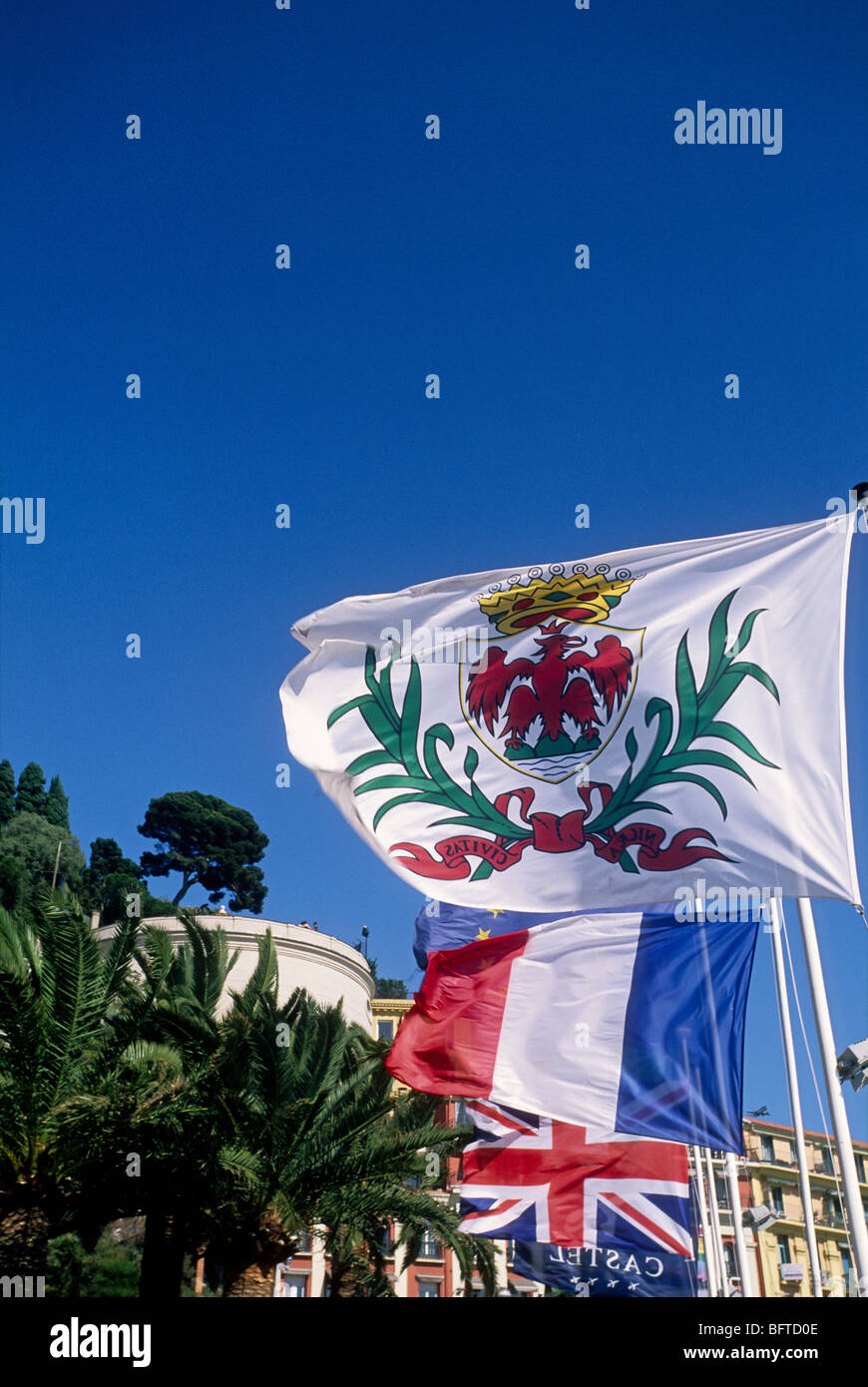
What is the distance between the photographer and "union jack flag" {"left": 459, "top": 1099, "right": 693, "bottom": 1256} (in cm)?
1359

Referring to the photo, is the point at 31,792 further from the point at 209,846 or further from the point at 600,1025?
the point at 600,1025

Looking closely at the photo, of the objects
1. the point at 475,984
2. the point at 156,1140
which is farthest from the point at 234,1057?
the point at 475,984

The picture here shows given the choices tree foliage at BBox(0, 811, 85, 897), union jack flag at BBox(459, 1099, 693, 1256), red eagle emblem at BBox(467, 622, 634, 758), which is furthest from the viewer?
tree foliage at BBox(0, 811, 85, 897)

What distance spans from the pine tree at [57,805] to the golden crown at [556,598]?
86.3 m

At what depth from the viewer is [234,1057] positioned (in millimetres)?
17391

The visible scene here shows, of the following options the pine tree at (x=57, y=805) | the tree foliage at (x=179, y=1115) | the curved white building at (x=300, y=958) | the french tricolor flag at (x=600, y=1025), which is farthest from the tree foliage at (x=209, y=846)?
the french tricolor flag at (x=600, y=1025)

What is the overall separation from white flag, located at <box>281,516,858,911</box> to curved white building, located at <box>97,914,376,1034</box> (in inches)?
1650

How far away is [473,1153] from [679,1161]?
2294mm

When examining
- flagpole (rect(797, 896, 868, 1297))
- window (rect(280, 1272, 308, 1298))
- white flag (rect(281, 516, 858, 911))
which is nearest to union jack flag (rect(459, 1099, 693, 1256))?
white flag (rect(281, 516, 858, 911))

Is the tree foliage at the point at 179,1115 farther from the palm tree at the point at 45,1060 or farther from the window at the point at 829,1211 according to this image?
the window at the point at 829,1211


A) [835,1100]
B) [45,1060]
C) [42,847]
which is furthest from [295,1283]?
[835,1100]

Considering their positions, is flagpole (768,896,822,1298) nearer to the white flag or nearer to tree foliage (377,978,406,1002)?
the white flag
